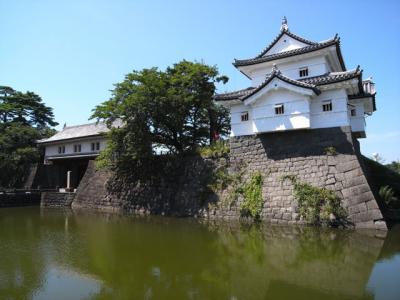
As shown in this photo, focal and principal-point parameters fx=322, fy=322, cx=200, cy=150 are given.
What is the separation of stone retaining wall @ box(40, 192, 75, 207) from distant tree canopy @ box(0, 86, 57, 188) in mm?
5050

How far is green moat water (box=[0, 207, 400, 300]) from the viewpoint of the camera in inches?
245

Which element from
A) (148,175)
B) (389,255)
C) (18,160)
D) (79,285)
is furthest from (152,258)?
(18,160)

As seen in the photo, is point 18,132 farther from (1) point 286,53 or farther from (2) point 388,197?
(2) point 388,197

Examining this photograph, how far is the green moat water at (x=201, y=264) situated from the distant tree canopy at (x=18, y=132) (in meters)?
16.5

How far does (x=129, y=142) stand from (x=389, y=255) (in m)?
13.4

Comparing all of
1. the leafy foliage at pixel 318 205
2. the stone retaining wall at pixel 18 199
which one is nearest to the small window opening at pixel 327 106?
the leafy foliage at pixel 318 205

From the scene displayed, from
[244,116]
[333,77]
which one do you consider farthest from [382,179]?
[244,116]

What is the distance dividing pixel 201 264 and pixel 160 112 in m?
11.1

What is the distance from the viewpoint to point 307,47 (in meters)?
14.8

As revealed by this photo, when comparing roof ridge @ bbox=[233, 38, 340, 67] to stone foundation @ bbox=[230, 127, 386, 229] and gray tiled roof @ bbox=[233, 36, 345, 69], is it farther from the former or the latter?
stone foundation @ bbox=[230, 127, 386, 229]

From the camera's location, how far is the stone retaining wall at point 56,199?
24.0 metres

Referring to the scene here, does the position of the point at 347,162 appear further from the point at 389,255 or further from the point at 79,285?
the point at 79,285

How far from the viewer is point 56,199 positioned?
80.0 feet

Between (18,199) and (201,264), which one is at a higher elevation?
(18,199)
